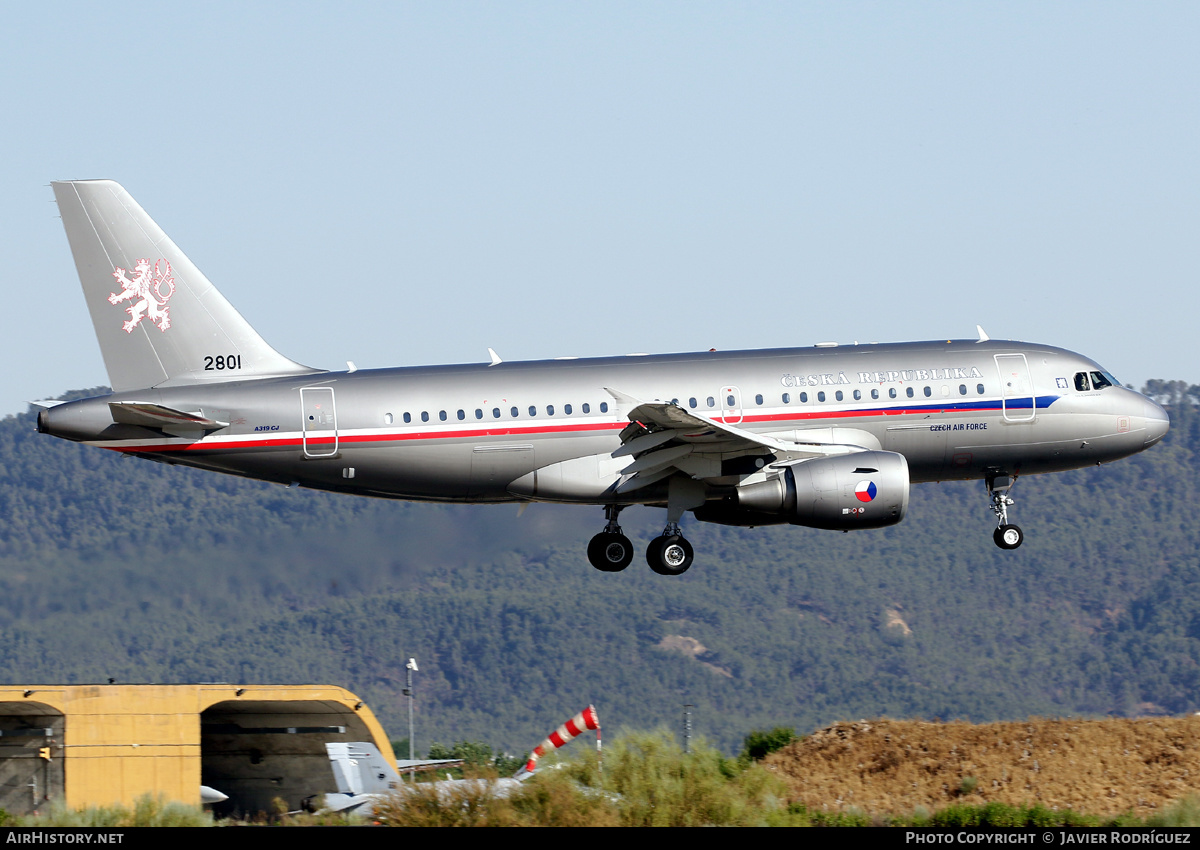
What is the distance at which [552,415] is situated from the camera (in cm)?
3756

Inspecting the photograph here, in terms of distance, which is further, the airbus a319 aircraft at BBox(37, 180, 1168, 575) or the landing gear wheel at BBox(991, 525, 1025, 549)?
the landing gear wheel at BBox(991, 525, 1025, 549)

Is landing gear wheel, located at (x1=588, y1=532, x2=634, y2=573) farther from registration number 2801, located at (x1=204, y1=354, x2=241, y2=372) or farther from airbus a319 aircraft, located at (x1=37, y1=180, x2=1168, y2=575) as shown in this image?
registration number 2801, located at (x1=204, y1=354, x2=241, y2=372)

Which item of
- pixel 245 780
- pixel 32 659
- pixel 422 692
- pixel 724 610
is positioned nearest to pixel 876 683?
pixel 724 610

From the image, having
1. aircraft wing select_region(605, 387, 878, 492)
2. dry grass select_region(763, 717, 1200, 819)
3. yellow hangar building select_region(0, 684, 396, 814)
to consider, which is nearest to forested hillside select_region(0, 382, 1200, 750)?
yellow hangar building select_region(0, 684, 396, 814)

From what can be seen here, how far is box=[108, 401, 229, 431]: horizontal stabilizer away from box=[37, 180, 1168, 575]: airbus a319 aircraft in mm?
53

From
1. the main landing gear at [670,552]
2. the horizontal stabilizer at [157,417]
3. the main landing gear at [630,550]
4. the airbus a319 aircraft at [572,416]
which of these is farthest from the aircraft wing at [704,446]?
the horizontal stabilizer at [157,417]

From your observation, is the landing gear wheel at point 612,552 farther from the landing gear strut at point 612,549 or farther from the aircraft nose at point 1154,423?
the aircraft nose at point 1154,423

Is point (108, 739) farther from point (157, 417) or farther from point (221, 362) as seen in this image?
point (221, 362)

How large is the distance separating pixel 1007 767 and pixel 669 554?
10.1 metres

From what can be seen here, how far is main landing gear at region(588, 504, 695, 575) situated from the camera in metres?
38.9

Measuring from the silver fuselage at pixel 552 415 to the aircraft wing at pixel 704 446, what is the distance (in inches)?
7.1

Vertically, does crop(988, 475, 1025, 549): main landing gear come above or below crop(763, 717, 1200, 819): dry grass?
above

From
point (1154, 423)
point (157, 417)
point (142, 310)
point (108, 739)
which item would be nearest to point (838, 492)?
point (1154, 423)

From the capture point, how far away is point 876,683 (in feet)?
556
